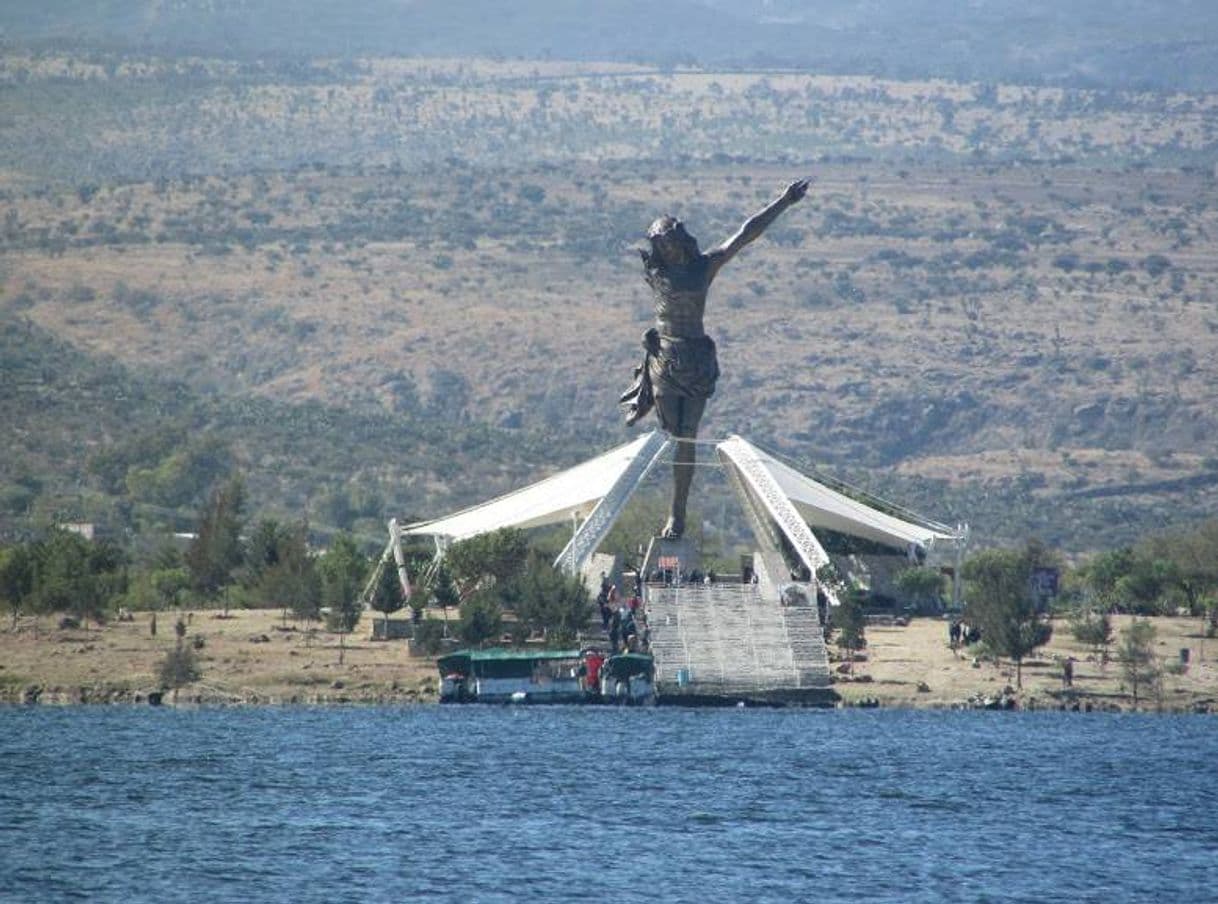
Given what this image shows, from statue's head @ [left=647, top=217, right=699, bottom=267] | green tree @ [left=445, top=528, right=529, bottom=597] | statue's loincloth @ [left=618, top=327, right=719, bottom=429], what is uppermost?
statue's head @ [left=647, top=217, right=699, bottom=267]

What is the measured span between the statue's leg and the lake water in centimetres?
1358

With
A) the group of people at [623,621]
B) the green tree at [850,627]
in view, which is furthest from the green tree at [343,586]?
the green tree at [850,627]

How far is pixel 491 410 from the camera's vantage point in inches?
7431

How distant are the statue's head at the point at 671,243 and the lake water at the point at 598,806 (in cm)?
1419

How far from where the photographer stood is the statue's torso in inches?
3359

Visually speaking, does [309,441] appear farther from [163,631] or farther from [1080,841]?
[1080,841]

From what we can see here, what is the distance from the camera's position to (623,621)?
3162 inches

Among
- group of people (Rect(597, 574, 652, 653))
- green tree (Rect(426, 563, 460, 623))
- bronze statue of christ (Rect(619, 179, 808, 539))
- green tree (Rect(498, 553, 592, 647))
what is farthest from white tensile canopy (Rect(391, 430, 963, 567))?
green tree (Rect(498, 553, 592, 647))

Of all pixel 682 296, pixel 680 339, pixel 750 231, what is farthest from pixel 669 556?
pixel 750 231

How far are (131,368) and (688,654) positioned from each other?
4583 inches

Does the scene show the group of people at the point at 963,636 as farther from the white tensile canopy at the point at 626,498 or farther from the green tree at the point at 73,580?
the green tree at the point at 73,580

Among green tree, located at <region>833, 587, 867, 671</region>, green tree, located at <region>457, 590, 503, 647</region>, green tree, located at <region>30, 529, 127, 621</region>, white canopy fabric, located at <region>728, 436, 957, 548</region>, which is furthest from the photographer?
white canopy fabric, located at <region>728, 436, 957, 548</region>

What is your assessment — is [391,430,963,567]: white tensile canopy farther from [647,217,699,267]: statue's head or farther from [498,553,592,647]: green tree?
[647,217,699,267]: statue's head

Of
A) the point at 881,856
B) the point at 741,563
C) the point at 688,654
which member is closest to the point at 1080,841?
the point at 881,856
